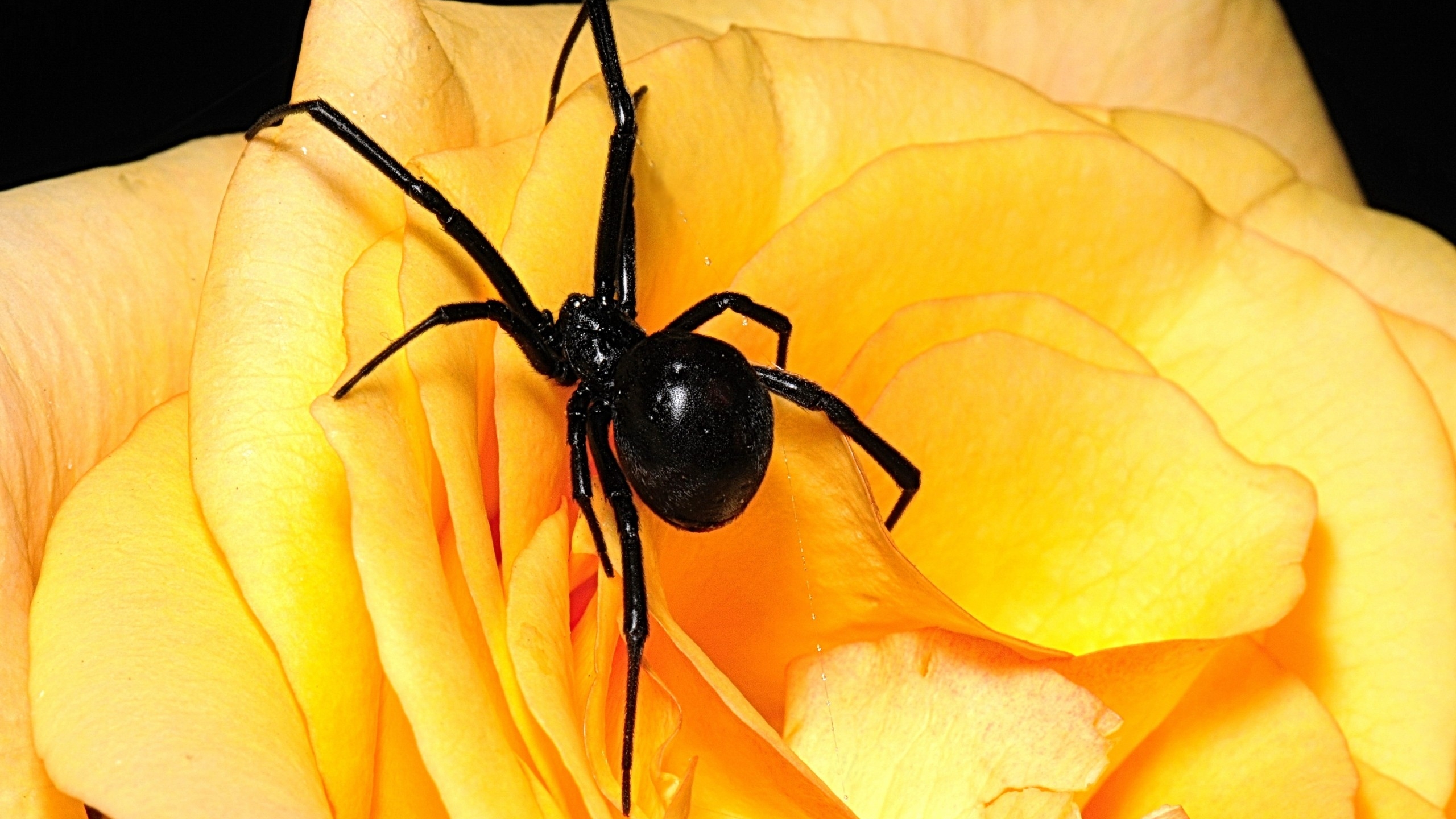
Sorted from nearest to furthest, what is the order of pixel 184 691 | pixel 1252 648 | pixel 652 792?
pixel 184 691, pixel 652 792, pixel 1252 648

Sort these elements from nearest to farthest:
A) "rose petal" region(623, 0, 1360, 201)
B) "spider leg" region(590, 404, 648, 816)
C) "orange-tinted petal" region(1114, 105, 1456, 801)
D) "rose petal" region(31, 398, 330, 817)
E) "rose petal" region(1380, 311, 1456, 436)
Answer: "rose petal" region(31, 398, 330, 817) → "spider leg" region(590, 404, 648, 816) → "orange-tinted petal" region(1114, 105, 1456, 801) → "rose petal" region(1380, 311, 1456, 436) → "rose petal" region(623, 0, 1360, 201)

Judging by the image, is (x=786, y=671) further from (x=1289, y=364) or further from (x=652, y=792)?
(x=1289, y=364)

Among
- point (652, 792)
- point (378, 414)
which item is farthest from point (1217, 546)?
point (378, 414)

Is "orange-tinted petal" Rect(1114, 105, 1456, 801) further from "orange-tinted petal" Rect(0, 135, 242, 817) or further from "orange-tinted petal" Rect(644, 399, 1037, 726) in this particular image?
"orange-tinted petal" Rect(0, 135, 242, 817)

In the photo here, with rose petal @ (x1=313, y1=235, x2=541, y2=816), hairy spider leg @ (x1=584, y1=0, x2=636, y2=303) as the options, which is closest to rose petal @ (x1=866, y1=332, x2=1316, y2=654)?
hairy spider leg @ (x1=584, y1=0, x2=636, y2=303)

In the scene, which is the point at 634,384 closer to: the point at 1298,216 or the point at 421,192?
the point at 421,192

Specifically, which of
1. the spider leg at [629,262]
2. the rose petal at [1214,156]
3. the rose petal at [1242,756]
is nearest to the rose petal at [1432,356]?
the rose petal at [1214,156]

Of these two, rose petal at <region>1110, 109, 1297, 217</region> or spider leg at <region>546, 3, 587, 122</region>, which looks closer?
spider leg at <region>546, 3, 587, 122</region>
